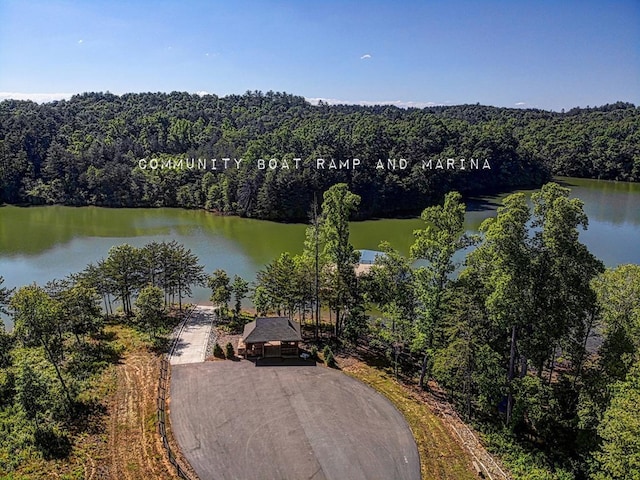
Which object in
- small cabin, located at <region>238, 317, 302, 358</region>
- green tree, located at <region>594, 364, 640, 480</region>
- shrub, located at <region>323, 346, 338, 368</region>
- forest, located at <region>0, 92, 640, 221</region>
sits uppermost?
forest, located at <region>0, 92, 640, 221</region>

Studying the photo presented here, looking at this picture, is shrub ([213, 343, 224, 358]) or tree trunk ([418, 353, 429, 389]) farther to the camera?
shrub ([213, 343, 224, 358])

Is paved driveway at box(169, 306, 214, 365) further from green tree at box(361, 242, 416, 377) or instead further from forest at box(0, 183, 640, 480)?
green tree at box(361, 242, 416, 377)

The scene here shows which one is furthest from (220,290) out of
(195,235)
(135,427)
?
(195,235)

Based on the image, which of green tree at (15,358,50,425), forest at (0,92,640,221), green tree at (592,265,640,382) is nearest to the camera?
green tree at (592,265,640,382)

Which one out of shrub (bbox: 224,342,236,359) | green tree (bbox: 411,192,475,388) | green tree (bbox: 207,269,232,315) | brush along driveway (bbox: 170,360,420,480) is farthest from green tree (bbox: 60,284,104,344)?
green tree (bbox: 411,192,475,388)

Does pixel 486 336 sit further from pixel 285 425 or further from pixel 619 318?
pixel 285 425

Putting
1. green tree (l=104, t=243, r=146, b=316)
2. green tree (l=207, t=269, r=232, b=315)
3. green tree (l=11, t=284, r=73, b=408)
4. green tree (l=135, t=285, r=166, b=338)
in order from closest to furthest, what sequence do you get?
1. green tree (l=11, t=284, r=73, b=408)
2. green tree (l=135, t=285, r=166, b=338)
3. green tree (l=207, t=269, r=232, b=315)
4. green tree (l=104, t=243, r=146, b=316)
